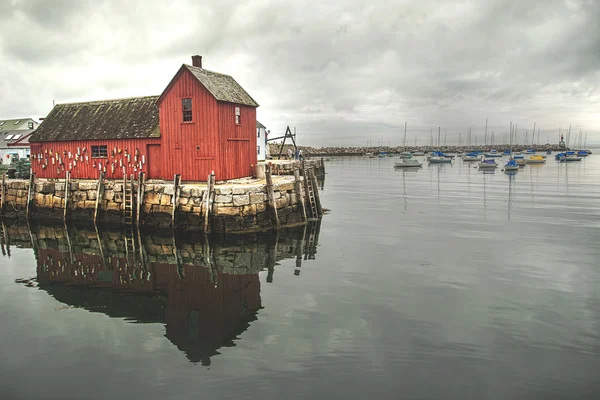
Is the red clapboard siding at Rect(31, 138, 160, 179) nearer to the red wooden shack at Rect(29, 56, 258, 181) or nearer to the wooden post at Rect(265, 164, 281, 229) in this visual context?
the red wooden shack at Rect(29, 56, 258, 181)

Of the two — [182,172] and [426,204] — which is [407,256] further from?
[426,204]

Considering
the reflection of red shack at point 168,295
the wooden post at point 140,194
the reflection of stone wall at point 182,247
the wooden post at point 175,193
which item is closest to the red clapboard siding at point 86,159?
the wooden post at point 140,194

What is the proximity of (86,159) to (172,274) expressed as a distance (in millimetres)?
15937

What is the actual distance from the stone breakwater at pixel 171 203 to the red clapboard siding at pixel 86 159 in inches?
51.0

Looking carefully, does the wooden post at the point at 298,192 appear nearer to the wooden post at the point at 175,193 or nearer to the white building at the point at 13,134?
the wooden post at the point at 175,193

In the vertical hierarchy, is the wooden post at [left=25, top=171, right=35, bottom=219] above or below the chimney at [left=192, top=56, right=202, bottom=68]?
below

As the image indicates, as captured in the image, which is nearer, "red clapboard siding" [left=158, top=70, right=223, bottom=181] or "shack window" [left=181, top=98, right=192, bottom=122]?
"red clapboard siding" [left=158, top=70, right=223, bottom=181]

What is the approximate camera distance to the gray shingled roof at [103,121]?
26.7m

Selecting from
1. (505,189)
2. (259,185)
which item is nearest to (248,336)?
(259,185)

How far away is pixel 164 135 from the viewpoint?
25250mm

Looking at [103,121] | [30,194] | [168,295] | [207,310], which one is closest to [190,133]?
[103,121]

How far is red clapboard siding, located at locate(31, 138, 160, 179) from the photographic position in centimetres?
2631

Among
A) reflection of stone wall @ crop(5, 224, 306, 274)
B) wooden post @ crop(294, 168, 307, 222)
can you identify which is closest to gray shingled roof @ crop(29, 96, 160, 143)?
reflection of stone wall @ crop(5, 224, 306, 274)

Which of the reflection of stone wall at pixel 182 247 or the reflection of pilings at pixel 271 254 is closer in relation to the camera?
the reflection of pilings at pixel 271 254
